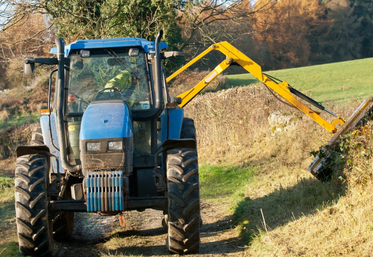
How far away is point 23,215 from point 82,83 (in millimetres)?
1916

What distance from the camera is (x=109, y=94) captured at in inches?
246

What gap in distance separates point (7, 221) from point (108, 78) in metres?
3.11

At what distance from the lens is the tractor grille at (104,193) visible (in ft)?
17.0

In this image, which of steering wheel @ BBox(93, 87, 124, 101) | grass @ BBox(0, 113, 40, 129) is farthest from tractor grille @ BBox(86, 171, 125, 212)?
grass @ BBox(0, 113, 40, 129)


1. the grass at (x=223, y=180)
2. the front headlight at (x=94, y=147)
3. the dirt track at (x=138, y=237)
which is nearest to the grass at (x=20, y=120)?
the grass at (x=223, y=180)

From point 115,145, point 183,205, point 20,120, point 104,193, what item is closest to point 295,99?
point 183,205

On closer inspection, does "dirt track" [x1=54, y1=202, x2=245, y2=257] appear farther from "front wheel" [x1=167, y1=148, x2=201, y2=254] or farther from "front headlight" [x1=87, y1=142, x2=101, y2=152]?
"front headlight" [x1=87, y1=142, x2=101, y2=152]

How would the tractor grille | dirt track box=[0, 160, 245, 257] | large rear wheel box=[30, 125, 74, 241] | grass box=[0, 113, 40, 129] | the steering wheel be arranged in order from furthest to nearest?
grass box=[0, 113, 40, 129], large rear wheel box=[30, 125, 74, 241], the steering wheel, dirt track box=[0, 160, 245, 257], the tractor grille

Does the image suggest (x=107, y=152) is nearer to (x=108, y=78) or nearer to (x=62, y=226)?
(x=108, y=78)

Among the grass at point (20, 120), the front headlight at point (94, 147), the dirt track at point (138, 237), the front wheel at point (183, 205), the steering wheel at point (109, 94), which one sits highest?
the steering wheel at point (109, 94)

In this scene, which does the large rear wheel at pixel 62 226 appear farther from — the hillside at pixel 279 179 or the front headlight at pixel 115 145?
the hillside at pixel 279 179

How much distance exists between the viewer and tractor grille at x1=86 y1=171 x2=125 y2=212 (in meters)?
5.19

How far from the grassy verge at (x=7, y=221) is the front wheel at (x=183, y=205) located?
1923mm

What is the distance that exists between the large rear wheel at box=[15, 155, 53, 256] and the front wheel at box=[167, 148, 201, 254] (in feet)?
4.74
